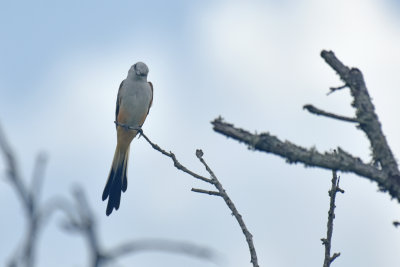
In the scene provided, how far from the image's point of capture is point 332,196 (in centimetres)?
338

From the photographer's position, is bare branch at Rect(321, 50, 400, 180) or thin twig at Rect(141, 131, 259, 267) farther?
thin twig at Rect(141, 131, 259, 267)

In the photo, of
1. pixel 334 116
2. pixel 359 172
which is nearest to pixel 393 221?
pixel 359 172

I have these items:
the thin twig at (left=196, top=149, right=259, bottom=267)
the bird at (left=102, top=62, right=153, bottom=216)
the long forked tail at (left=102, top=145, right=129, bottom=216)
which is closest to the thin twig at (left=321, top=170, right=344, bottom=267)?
the thin twig at (left=196, top=149, right=259, bottom=267)

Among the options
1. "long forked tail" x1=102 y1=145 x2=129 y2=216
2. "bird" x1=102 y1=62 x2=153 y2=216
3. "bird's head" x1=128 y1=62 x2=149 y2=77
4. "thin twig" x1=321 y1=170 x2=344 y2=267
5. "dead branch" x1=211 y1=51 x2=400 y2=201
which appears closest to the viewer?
"dead branch" x1=211 y1=51 x2=400 y2=201

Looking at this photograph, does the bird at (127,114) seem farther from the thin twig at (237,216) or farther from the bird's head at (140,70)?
the thin twig at (237,216)

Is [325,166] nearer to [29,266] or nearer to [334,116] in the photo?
[334,116]

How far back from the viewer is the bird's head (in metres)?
9.69

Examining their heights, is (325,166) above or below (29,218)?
above

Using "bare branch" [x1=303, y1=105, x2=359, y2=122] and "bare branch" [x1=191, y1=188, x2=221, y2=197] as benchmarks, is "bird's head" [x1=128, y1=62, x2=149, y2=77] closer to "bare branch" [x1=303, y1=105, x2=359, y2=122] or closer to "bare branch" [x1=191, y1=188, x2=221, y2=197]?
"bare branch" [x1=191, y1=188, x2=221, y2=197]

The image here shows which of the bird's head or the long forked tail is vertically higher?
the bird's head

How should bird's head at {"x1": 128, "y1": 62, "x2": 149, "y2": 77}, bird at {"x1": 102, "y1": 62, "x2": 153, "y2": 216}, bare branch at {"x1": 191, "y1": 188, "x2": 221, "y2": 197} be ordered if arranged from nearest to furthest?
bare branch at {"x1": 191, "y1": 188, "x2": 221, "y2": 197}
bird at {"x1": 102, "y1": 62, "x2": 153, "y2": 216}
bird's head at {"x1": 128, "y1": 62, "x2": 149, "y2": 77}

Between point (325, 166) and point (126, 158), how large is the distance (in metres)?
7.31

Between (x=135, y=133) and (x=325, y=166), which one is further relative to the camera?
(x=135, y=133)

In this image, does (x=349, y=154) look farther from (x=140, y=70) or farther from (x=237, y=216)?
(x=140, y=70)
